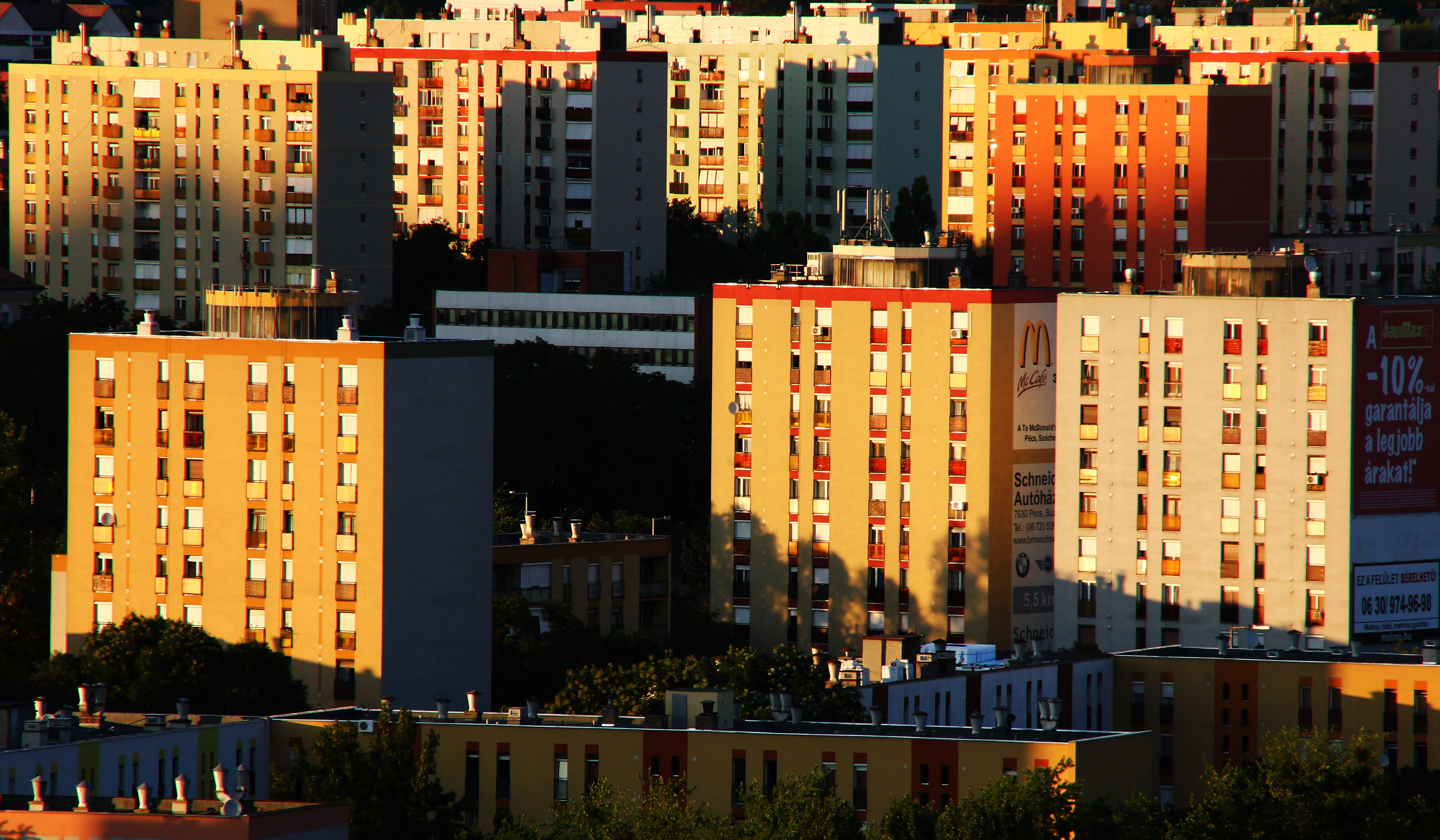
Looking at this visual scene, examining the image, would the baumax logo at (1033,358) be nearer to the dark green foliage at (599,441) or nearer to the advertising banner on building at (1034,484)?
the advertising banner on building at (1034,484)

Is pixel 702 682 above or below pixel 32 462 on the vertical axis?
below

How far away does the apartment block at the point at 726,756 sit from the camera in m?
102

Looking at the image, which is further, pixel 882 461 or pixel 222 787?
pixel 882 461

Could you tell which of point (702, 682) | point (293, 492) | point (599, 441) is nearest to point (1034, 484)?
point (599, 441)

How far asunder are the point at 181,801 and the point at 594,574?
81012 mm

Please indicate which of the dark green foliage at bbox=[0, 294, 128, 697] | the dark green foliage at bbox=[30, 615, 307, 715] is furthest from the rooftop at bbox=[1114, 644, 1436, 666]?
the dark green foliage at bbox=[0, 294, 128, 697]

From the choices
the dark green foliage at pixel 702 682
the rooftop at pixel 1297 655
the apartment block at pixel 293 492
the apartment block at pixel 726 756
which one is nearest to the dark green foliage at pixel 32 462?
the apartment block at pixel 293 492

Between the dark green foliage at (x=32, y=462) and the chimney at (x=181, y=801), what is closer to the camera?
the chimney at (x=181, y=801)

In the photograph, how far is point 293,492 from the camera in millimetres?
131125

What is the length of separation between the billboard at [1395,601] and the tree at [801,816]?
5894cm

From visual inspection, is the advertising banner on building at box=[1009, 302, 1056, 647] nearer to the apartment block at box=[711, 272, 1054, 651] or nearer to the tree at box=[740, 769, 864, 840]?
the apartment block at box=[711, 272, 1054, 651]

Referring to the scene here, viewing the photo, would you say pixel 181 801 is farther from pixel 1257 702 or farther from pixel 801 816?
pixel 1257 702

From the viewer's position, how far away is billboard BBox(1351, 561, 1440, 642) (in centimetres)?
14312

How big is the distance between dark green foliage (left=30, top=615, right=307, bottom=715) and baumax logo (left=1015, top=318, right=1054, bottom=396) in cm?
4837
